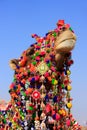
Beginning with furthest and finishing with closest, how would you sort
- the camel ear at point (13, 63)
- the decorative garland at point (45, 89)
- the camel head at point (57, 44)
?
the camel ear at point (13, 63) → the decorative garland at point (45, 89) → the camel head at point (57, 44)

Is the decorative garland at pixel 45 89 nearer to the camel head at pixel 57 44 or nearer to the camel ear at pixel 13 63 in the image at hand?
the camel head at pixel 57 44

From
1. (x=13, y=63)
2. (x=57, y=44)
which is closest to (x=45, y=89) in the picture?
(x=57, y=44)

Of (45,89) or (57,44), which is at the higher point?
(57,44)

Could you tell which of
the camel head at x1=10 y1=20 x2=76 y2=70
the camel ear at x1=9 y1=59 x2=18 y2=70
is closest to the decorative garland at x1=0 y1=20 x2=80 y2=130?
the camel head at x1=10 y1=20 x2=76 y2=70

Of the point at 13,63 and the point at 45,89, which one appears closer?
the point at 45,89

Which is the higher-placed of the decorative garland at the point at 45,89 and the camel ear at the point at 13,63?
the camel ear at the point at 13,63

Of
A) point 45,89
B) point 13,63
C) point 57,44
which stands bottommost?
point 45,89

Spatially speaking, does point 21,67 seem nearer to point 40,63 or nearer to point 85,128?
point 40,63

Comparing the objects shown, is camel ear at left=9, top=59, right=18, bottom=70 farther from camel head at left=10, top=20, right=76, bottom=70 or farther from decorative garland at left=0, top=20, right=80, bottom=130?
decorative garland at left=0, top=20, right=80, bottom=130

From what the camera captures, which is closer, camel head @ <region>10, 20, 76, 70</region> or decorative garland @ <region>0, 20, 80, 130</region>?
camel head @ <region>10, 20, 76, 70</region>

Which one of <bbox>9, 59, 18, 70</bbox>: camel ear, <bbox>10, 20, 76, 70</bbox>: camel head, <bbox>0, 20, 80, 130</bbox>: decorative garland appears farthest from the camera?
<bbox>9, 59, 18, 70</bbox>: camel ear

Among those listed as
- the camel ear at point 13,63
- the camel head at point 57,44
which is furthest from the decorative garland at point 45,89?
the camel ear at point 13,63

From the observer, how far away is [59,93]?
5.79m

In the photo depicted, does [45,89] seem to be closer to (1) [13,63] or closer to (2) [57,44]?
(2) [57,44]
